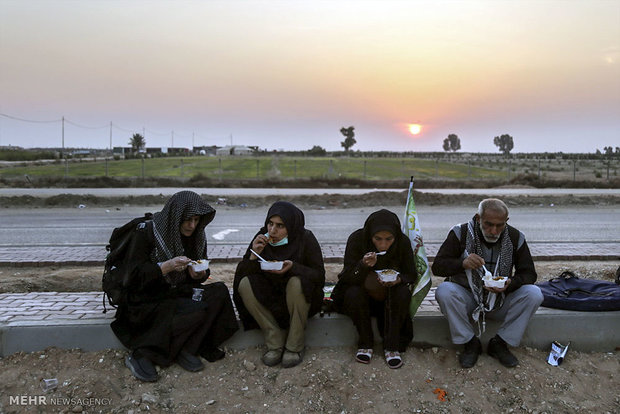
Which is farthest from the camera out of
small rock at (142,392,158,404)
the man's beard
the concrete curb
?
the concrete curb

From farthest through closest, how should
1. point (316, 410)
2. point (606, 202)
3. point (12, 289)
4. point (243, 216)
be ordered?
point (606, 202), point (243, 216), point (12, 289), point (316, 410)

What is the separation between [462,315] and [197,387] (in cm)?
216

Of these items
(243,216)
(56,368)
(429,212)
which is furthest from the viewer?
(429,212)

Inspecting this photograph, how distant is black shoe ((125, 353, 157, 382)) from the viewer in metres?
3.82

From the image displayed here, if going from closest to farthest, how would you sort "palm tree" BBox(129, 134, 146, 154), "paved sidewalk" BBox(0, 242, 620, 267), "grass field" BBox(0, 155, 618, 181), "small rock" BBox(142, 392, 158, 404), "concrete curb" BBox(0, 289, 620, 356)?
"small rock" BBox(142, 392, 158, 404) → "concrete curb" BBox(0, 289, 620, 356) → "paved sidewalk" BBox(0, 242, 620, 267) → "grass field" BBox(0, 155, 618, 181) → "palm tree" BBox(129, 134, 146, 154)

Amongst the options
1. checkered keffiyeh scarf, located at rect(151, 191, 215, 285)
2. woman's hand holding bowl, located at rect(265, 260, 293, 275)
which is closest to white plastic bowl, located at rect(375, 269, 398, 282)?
woman's hand holding bowl, located at rect(265, 260, 293, 275)

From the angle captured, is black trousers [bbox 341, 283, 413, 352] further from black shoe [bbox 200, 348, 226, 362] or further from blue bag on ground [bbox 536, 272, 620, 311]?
blue bag on ground [bbox 536, 272, 620, 311]

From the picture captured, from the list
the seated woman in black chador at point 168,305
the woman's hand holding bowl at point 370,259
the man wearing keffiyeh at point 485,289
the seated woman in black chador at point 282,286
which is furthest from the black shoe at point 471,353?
the seated woman in black chador at point 168,305

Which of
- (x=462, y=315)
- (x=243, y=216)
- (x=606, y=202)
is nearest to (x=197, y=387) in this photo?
(x=462, y=315)

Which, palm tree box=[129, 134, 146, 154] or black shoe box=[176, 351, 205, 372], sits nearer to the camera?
black shoe box=[176, 351, 205, 372]

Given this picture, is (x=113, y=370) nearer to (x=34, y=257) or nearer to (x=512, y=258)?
(x=512, y=258)

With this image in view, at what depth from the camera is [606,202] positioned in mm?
18719

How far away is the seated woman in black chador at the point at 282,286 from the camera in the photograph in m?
4.12

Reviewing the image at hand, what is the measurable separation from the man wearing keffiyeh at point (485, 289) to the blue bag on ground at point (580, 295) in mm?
515
